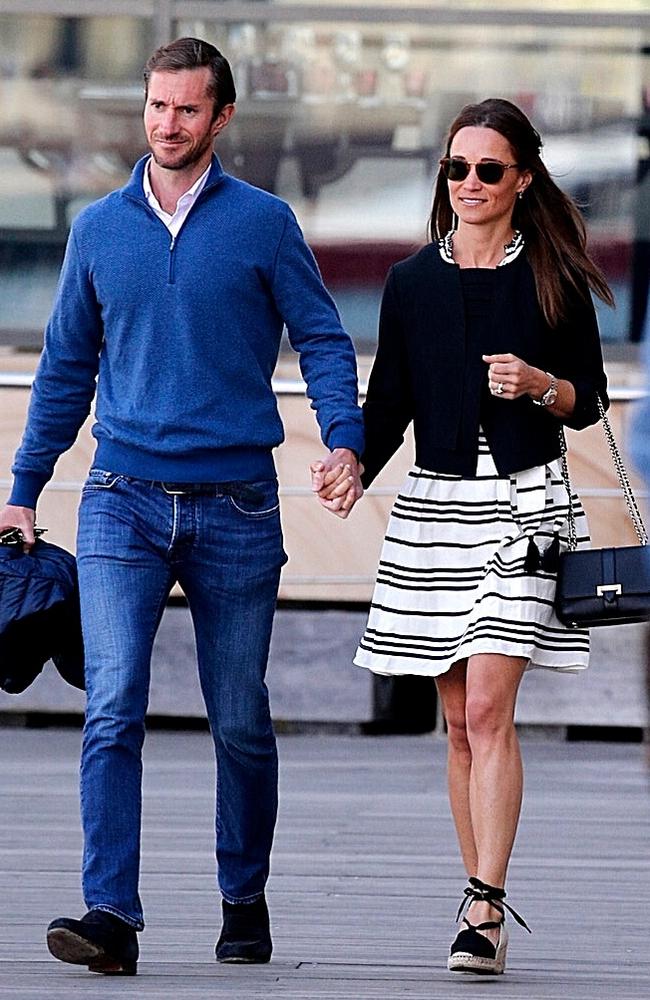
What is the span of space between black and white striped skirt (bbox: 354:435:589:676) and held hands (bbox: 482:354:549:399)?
0.20 metres

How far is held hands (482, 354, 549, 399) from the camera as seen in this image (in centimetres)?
434

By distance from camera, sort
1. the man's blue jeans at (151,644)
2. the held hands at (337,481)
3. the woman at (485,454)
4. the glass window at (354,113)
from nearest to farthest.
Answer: the man's blue jeans at (151,644) < the held hands at (337,481) < the woman at (485,454) < the glass window at (354,113)

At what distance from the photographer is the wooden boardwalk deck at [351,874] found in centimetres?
439

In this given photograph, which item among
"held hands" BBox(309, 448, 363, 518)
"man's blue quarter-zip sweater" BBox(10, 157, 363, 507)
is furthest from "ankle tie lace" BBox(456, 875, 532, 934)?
"man's blue quarter-zip sweater" BBox(10, 157, 363, 507)

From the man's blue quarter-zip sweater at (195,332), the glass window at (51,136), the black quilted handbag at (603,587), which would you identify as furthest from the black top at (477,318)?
the glass window at (51,136)

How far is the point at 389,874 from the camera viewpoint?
5812 mm

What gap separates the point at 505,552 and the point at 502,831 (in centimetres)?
57

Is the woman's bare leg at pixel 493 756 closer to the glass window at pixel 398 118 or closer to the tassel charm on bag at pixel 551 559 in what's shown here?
the tassel charm on bag at pixel 551 559

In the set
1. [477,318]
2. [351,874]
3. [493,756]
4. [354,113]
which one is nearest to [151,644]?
[493,756]

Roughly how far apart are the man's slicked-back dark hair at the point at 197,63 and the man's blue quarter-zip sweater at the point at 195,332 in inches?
6.3

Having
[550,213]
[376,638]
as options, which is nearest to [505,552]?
[376,638]

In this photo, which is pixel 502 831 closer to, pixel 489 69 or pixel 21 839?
pixel 21 839

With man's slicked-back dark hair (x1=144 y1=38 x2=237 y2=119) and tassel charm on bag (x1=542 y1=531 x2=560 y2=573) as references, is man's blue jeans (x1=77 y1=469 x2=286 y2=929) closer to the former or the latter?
tassel charm on bag (x1=542 y1=531 x2=560 y2=573)

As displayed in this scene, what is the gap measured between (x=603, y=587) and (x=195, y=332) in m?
0.96
